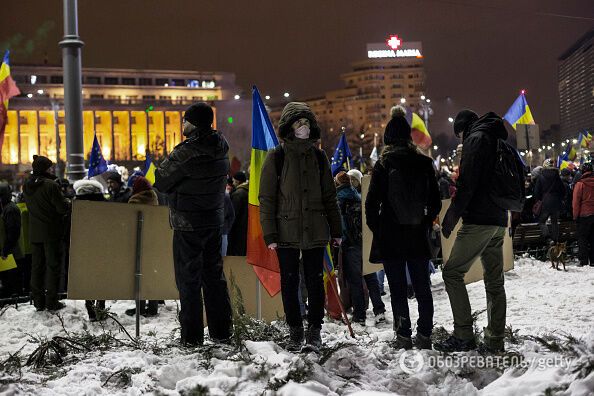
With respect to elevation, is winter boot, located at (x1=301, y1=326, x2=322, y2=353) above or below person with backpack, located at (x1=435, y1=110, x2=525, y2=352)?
below

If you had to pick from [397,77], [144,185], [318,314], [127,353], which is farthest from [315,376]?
[397,77]

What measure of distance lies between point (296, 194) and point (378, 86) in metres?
164

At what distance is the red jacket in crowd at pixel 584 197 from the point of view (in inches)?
556

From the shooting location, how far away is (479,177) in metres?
6.12

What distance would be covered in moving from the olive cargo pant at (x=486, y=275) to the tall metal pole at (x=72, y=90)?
28.3ft

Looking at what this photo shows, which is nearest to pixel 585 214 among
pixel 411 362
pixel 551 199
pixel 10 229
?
pixel 551 199

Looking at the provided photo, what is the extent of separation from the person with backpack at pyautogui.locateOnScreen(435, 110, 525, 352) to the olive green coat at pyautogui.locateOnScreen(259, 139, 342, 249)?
1.03 meters

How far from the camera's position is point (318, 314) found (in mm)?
6293

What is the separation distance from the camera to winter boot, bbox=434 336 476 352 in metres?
6.17

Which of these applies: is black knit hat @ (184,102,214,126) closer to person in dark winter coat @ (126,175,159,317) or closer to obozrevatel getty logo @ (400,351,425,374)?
obozrevatel getty logo @ (400,351,425,374)

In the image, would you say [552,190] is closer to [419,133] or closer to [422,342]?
[419,133]

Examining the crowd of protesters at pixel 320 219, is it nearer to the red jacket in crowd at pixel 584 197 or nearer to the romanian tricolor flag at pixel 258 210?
the romanian tricolor flag at pixel 258 210

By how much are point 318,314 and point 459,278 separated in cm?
118

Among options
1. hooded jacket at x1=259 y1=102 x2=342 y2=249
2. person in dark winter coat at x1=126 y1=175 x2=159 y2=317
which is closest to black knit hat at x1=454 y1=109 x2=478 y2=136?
hooded jacket at x1=259 y1=102 x2=342 y2=249
